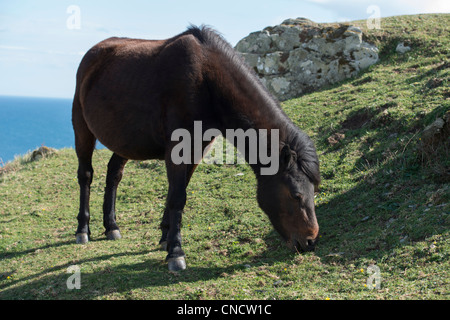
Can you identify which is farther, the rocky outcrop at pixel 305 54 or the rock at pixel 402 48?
the rocky outcrop at pixel 305 54

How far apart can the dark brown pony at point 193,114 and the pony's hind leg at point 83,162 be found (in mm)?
971

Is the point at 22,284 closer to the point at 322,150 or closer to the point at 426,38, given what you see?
the point at 322,150

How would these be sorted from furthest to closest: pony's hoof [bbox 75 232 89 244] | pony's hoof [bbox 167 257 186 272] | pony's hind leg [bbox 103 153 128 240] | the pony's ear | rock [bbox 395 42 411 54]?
rock [bbox 395 42 411 54] → pony's hind leg [bbox 103 153 128 240] → pony's hoof [bbox 75 232 89 244] → pony's hoof [bbox 167 257 186 272] → the pony's ear

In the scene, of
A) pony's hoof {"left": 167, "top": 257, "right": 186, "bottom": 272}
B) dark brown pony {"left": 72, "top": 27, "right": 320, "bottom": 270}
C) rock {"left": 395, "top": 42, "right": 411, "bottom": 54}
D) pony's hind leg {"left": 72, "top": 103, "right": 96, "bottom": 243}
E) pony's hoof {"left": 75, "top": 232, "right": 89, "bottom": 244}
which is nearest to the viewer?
dark brown pony {"left": 72, "top": 27, "right": 320, "bottom": 270}

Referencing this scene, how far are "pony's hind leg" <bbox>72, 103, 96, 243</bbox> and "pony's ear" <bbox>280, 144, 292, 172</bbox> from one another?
3637mm

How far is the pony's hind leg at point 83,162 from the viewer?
7062mm

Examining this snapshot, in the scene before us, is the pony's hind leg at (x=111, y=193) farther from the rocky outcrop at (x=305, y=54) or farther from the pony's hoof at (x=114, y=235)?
the rocky outcrop at (x=305, y=54)

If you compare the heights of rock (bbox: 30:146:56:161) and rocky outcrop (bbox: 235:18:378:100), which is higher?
rocky outcrop (bbox: 235:18:378:100)

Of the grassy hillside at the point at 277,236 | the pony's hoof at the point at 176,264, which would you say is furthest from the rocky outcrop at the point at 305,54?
the pony's hoof at the point at 176,264

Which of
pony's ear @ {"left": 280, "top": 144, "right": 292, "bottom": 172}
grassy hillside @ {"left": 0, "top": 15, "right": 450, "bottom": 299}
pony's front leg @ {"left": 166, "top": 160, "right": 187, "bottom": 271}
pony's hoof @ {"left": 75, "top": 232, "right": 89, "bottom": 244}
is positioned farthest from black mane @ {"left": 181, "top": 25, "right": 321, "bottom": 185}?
pony's hoof @ {"left": 75, "top": 232, "right": 89, "bottom": 244}

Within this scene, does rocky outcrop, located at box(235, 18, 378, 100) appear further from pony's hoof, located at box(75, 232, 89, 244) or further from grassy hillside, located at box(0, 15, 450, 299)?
pony's hoof, located at box(75, 232, 89, 244)

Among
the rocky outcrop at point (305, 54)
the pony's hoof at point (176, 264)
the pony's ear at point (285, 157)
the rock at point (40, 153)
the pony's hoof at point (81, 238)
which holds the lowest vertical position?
the pony's hoof at point (81, 238)

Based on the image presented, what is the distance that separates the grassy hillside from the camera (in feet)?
14.6
